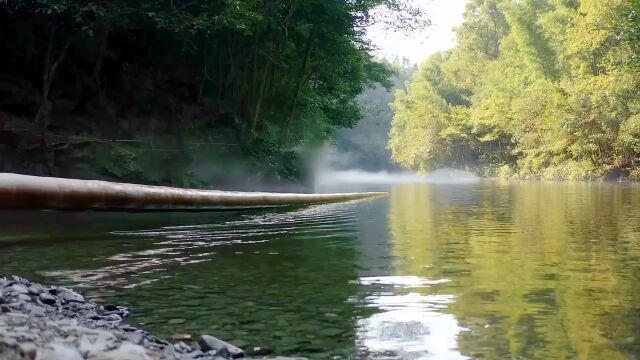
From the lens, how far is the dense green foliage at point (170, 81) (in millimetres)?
13570

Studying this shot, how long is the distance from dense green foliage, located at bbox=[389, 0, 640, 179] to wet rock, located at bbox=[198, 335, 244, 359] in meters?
16.0

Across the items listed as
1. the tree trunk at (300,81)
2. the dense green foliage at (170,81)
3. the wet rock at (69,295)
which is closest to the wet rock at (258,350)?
the wet rock at (69,295)

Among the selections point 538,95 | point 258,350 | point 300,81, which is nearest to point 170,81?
point 300,81

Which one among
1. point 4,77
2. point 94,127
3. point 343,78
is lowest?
point 94,127

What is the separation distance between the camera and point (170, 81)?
62.7 feet

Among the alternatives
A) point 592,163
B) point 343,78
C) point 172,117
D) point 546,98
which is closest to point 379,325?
point 172,117

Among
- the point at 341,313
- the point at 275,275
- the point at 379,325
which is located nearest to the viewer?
the point at 379,325

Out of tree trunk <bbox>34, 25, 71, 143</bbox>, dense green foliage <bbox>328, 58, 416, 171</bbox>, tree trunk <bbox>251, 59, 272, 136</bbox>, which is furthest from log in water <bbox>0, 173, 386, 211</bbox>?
dense green foliage <bbox>328, 58, 416, 171</bbox>

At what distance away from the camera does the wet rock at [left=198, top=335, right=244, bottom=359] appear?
10.2 ft

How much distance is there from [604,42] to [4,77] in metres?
29.1

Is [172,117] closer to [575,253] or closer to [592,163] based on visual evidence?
[575,253]

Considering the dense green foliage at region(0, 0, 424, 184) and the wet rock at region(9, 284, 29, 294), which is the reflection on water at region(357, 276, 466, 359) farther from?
the dense green foliage at region(0, 0, 424, 184)

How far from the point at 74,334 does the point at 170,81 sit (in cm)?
1699

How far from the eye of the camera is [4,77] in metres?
14.8
